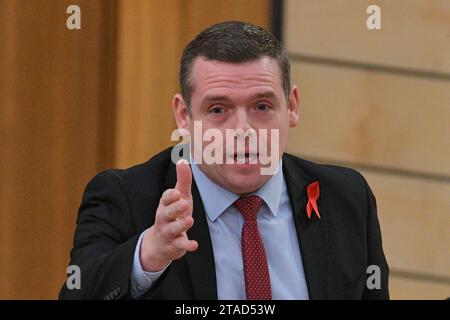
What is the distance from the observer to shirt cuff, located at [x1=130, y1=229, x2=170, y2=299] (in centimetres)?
231

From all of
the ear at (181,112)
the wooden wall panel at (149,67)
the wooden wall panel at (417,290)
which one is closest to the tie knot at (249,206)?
the ear at (181,112)

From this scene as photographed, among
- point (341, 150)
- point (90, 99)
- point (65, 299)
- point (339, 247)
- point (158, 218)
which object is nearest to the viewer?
point (158, 218)

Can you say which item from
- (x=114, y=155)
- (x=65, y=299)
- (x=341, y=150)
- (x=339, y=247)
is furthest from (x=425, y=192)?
(x=65, y=299)

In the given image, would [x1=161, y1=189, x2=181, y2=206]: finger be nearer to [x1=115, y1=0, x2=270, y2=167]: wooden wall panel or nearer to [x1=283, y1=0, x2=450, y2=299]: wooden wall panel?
[x1=115, y1=0, x2=270, y2=167]: wooden wall panel

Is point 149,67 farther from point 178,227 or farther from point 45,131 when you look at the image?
point 178,227

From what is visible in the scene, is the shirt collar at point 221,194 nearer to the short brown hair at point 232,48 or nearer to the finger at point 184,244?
the short brown hair at point 232,48

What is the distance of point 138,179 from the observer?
2.61 m

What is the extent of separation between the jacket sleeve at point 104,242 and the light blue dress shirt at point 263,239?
193mm

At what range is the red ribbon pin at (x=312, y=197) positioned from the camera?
105 inches

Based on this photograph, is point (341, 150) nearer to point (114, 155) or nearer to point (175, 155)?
point (114, 155)

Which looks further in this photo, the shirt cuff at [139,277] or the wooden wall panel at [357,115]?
the wooden wall panel at [357,115]

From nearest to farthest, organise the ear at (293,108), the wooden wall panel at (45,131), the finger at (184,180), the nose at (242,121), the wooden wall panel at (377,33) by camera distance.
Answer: the finger at (184,180), the nose at (242,121), the ear at (293,108), the wooden wall panel at (45,131), the wooden wall panel at (377,33)

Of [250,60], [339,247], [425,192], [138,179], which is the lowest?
[425,192]

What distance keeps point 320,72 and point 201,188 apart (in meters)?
1.87
